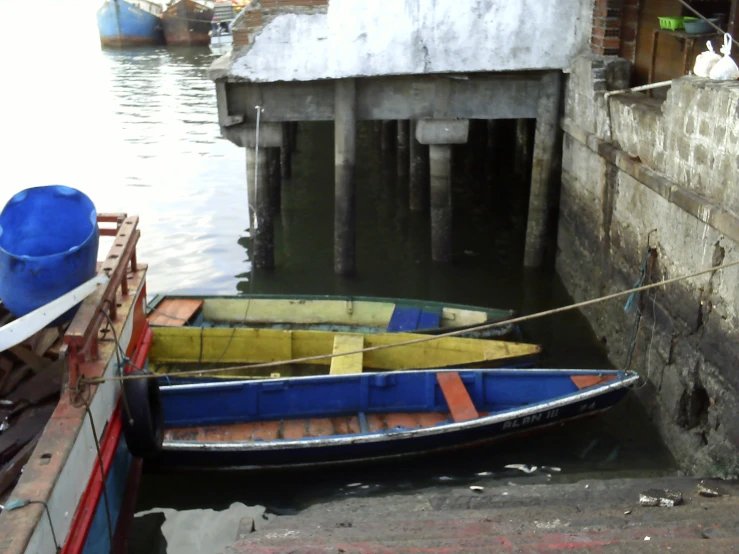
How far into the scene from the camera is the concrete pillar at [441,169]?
11.1 m

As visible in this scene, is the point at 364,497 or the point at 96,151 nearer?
the point at 364,497

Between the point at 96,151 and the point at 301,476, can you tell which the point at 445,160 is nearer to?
the point at 301,476

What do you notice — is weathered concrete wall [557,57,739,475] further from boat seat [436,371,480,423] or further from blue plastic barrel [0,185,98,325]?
blue plastic barrel [0,185,98,325]

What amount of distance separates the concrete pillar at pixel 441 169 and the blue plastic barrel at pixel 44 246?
568 cm

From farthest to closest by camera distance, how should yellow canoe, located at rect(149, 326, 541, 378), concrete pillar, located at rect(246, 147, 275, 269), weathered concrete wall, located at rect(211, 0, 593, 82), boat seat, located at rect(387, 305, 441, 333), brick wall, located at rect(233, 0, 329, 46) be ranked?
concrete pillar, located at rect(246, 147, 275, 269), weathered concrete wall, located at rect(211, 0, 593, 82), brick wall, located at rect(233, 0, 329, 46), boat seat, located at rect(387, 305, 441, 333), yellow canoe, located at rect(149, 326, 541, 378)

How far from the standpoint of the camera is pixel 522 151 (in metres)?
15.7

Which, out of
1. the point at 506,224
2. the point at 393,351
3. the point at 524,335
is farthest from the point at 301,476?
the point at 506,224

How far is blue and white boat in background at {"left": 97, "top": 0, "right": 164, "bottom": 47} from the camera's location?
40.0 meters

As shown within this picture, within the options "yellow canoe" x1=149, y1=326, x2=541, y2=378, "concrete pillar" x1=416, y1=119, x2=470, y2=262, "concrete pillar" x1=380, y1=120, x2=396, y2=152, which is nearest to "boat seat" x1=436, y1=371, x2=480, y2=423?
"yellow canoe" x1=149, y1=326, x2=541, y2=378

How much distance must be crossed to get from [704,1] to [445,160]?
3.85 metres

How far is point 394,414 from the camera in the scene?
8211 millimetres

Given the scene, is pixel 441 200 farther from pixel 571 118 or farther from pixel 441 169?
pixel 571 118

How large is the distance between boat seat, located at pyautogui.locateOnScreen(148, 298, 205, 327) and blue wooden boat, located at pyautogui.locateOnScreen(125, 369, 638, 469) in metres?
1.76

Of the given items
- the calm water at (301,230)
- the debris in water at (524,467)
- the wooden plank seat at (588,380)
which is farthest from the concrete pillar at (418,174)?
the debris in water at (524,467)
